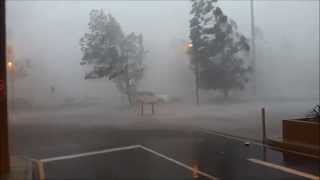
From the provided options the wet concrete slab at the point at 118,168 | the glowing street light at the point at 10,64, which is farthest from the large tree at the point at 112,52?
the wet concrete slab at the point at 118,168

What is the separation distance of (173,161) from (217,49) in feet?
52.4

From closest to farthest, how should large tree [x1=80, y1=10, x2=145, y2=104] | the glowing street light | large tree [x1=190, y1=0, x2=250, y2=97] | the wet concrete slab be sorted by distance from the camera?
the wet concrete slab, the glowing street light, large tree [x1=80, y1=10, x2=145, y2=104], large tree [x1=190, y1=0, x2=250, y2=97]

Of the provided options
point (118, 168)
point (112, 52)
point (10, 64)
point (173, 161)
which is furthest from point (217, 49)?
point (118, 168)

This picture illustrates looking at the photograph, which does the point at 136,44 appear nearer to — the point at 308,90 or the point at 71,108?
the point at 71,108

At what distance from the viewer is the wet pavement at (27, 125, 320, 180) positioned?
1091 cm

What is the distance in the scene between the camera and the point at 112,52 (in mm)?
26250

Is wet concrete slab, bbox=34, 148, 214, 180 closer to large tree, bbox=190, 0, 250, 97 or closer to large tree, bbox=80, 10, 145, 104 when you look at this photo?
large tree, bbox=80, 10, 145, 104

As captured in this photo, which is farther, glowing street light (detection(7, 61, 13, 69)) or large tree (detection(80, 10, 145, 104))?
large tree (detection(80, 10, 145, 104))

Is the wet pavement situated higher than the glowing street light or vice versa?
the glowing street light

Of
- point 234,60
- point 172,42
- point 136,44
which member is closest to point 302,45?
point 234,60

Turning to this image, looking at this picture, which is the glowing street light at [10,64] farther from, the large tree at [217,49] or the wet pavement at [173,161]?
the large tree at [217,49]

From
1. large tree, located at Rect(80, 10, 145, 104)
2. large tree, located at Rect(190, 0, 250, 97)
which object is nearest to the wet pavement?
large tree, located at Rect(80, 10, 145, 104)

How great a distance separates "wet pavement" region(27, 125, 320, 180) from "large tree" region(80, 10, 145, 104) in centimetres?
679

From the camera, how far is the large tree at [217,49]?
2750 centimetres
